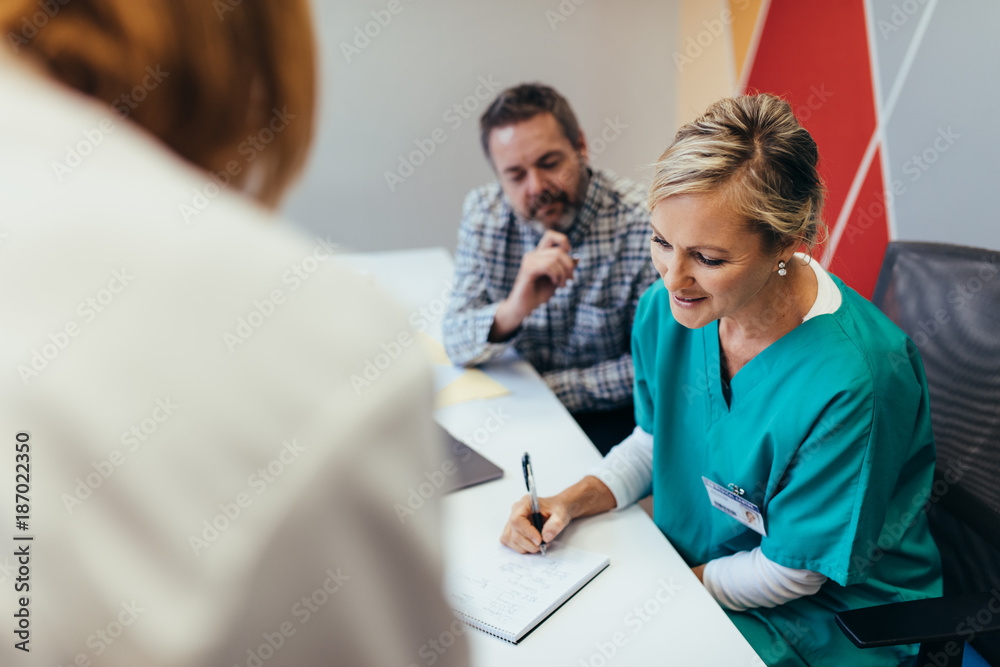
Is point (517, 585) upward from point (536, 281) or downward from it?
downward

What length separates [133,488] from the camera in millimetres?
263

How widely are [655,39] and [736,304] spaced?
2638mm

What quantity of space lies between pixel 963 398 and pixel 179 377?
1131mm

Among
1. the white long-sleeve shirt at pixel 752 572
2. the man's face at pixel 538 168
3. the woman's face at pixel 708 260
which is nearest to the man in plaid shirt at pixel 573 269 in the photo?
the man's face at pixel 538 168

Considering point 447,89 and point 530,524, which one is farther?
point 447,89

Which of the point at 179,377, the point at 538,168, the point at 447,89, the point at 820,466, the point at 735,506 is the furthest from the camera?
the point at 447,89

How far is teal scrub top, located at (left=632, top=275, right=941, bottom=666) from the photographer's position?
90 cm

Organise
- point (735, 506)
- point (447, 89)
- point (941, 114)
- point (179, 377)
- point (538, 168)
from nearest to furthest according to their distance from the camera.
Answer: point (179, 377), point (735, 506), point (941, 114), point (538, 168), point (447, 89)

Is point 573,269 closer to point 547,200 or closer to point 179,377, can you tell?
point 547,200

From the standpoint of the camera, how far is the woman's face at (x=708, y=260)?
37.0 inches

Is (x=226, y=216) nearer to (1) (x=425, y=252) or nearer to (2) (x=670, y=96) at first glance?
(1) (x=425, y=252)

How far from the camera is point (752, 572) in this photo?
98cm

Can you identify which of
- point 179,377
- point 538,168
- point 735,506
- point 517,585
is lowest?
point 517,585

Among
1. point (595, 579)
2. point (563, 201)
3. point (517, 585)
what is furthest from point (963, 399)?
point (563, 201)
